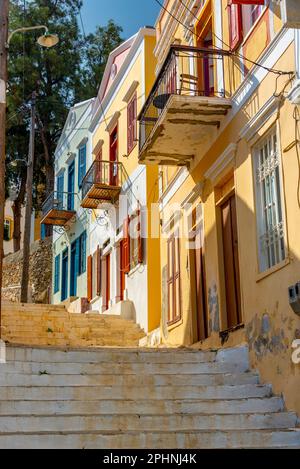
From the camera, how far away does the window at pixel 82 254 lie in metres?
22.6

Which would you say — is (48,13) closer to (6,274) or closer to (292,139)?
(6,274)

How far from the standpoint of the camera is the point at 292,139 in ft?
25.5

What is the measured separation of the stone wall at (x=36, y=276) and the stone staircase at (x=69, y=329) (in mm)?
11982

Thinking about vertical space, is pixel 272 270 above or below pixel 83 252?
below

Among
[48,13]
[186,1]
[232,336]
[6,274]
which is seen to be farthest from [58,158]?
[232,336]

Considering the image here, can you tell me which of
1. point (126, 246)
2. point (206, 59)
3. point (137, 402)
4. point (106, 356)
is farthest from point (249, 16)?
point (126, 246)

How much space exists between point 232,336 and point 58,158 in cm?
1908

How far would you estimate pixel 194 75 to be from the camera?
12.0 meters

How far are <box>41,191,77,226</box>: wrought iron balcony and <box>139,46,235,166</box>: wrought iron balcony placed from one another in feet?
37.2

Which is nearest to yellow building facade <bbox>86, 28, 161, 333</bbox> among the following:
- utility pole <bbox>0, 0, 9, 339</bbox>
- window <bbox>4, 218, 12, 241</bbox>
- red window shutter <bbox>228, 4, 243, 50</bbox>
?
red window shutter <bbox>228, 4, 243, 50</bbox>

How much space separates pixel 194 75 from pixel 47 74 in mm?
22628

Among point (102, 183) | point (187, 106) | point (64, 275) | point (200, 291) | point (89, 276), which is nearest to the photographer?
point (187, 106)

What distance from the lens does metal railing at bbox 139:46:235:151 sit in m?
10.2

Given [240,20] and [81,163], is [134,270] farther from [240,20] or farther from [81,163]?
[81,163]
